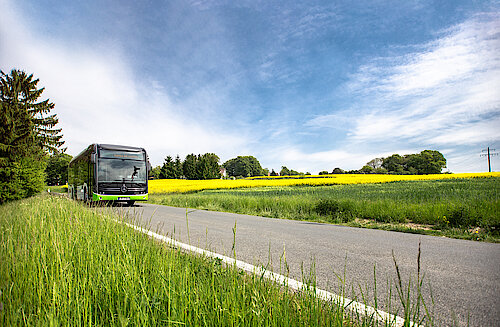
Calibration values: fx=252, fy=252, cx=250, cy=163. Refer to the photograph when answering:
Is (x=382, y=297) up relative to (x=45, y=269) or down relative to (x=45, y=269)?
down

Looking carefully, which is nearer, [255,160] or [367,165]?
[367,165]

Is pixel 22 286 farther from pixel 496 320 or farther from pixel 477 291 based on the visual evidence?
pixel 477 291

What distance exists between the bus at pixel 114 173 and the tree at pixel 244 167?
399 feet

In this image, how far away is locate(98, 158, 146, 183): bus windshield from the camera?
515 inches

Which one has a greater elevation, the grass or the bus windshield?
the bus windshield

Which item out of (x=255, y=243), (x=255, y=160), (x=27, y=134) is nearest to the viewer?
(x=255, y=243)

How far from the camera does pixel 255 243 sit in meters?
5.01

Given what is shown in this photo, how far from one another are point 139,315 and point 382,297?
2.43 meters

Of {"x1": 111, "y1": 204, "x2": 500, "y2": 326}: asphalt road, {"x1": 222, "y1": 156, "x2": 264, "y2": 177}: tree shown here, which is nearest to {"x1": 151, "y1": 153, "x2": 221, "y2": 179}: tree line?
{"x1": 222, "y1": 156, "x2": 264, "y2": 177}: tree

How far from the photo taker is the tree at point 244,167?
13780cm

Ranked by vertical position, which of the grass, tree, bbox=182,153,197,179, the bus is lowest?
the grass

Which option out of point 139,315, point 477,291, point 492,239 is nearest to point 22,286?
point 139,315

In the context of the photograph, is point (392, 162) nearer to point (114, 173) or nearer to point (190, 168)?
point (190, 168)

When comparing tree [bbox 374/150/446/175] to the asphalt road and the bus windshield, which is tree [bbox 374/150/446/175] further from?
the asphalt road
